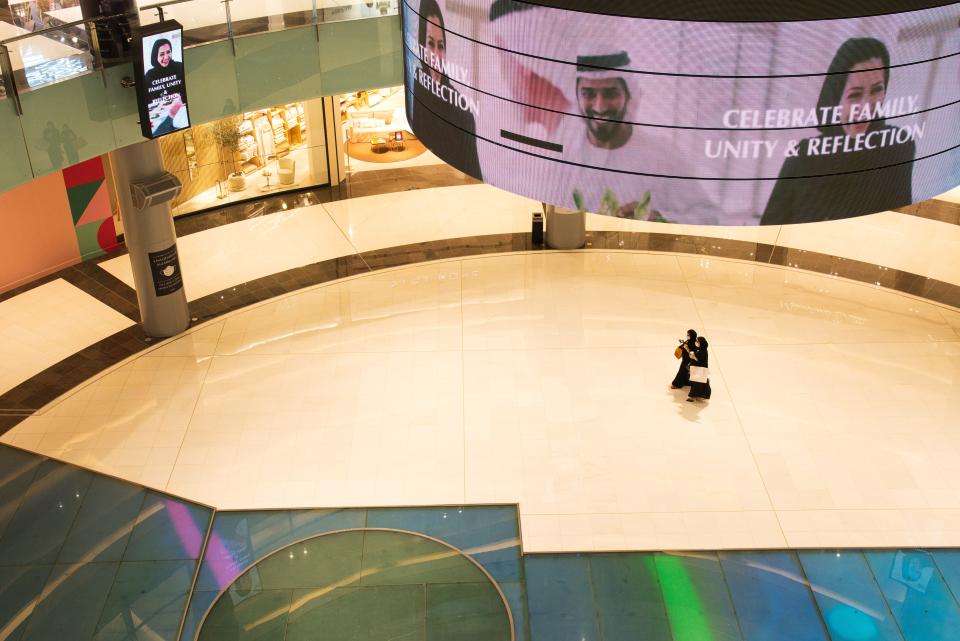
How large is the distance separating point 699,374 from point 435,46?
8571mm

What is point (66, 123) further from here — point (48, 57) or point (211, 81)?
point (211, 81)

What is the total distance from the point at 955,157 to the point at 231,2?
11447mm

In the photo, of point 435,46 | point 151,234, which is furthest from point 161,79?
point 435,46

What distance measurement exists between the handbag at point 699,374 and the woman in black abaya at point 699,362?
0.13 feet

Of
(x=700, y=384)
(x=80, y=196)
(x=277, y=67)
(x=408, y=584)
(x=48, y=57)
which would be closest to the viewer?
(x=408, y=584)

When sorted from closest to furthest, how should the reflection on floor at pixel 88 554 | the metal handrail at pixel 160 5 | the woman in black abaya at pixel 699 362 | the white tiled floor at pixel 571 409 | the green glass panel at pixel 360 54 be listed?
the reflection on floor at pixel 88 554 → the white tiled floor at pixel 571 409 → the metal handrail at pixel 160 5 → the woman in black abaya at pixel 699 362 → the green glass panel at pixel 360 54

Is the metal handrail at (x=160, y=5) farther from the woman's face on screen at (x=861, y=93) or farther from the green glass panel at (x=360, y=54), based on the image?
the woman's face on screen at (x=861, y=93)

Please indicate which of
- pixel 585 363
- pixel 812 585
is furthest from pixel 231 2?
pixel 812 585

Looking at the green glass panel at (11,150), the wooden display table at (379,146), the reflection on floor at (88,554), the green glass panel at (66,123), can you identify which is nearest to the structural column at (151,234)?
the green glass panel at (66,123)

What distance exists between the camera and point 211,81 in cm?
1573

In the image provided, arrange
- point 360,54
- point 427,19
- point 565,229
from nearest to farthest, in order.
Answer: point 427,19 → point 360,54 → point 565,229

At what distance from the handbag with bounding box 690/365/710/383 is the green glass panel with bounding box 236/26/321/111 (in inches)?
297

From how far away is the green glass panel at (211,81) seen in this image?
50.7 ft

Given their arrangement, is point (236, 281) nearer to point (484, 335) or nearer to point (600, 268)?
point (484, 335)
